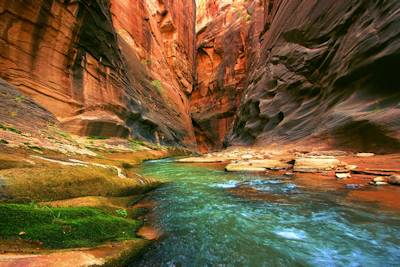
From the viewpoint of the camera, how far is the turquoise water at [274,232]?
3.29 meters

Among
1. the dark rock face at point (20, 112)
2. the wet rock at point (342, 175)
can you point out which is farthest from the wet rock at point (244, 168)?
the dark rock face at point (20, 112)

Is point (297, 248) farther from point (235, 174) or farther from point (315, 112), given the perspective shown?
point (315, 112)

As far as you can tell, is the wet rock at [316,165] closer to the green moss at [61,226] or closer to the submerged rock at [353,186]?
the submerged rock at [353,186]

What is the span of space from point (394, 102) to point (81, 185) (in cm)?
1101

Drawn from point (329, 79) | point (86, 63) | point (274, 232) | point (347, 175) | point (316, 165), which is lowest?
point (274, 232)

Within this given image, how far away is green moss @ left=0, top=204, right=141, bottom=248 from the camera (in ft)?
10.1

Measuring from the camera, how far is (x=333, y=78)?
14.2 m

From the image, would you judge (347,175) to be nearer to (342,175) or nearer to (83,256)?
(342,175)

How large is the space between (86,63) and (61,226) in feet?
57.3

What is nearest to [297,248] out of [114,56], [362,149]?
[362,149]

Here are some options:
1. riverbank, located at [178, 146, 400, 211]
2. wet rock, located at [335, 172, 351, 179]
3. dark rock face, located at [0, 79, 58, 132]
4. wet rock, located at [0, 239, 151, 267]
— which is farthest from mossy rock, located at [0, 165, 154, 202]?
dark rock face, located at [0, 79, 58, 132]

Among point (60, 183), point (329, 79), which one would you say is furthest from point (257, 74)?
point (60, 183)

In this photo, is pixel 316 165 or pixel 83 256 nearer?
pixel 83 256

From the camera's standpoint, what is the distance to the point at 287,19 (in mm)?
23000
